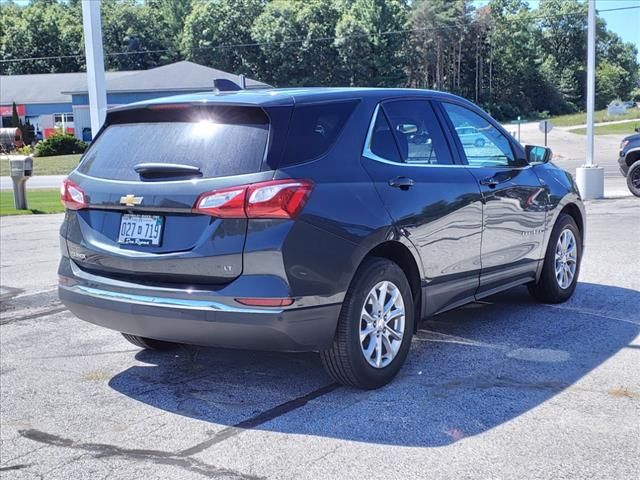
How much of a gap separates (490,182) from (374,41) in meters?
65.7

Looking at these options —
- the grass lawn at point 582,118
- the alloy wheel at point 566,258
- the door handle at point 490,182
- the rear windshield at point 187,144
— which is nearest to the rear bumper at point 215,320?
the rear windshield at point 187,144

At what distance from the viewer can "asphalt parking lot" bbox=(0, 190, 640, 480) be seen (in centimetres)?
365

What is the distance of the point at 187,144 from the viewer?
438 centimetres

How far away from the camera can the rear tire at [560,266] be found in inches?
257

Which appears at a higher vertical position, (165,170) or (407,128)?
(407,128)

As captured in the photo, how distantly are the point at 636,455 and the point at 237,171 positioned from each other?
250 cm

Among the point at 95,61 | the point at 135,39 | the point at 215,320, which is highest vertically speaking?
the point at 135,39

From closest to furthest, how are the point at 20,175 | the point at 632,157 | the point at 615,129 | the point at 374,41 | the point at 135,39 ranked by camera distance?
the point at 632,157
the point at 20,175
the point at 615,129
the point at 374,41
the point at 135,39

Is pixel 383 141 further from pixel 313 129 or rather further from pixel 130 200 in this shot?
pixel 130 200

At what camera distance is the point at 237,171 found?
4133mm

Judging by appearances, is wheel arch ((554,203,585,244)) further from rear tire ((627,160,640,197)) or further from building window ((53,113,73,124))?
building window ((53,113,73,124))

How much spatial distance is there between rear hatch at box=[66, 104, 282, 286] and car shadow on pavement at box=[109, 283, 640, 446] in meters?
0.85

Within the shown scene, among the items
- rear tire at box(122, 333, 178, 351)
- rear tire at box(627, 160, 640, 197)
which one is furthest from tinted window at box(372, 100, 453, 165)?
rear tire at box(627, 160, 640, 197)

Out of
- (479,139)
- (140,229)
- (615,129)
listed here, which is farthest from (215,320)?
(615,129)
